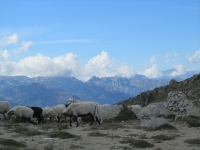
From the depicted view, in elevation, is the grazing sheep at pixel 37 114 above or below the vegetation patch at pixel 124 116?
above

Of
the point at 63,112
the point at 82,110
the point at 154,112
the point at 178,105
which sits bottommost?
the point at 154,112

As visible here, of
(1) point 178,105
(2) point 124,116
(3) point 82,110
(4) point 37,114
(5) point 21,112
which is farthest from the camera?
(1) point 178,105

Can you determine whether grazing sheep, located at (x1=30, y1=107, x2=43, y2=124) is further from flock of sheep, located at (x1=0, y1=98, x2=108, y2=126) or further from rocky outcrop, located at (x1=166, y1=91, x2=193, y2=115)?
rocky outcrop, located at (x1=166, y1=91, x2=193, y2=115)

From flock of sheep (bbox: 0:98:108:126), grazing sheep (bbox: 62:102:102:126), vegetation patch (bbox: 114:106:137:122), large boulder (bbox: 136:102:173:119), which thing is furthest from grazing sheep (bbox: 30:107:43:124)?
large boulder (bbox: 136:102:173:119)

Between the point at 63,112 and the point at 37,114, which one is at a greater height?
the point at 63,112

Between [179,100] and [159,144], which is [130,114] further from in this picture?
[159,144]

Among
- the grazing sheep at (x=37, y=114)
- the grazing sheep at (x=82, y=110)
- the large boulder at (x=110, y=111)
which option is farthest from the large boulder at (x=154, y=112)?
the grazing sheep at (x=37, y=114)

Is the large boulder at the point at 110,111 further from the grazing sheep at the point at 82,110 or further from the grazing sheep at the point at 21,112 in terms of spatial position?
the grazing sheep at the point at 21,112

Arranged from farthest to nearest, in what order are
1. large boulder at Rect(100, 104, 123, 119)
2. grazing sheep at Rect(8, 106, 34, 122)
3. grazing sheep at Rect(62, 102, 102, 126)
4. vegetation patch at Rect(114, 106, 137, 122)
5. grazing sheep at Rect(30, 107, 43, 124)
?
grazing sheep at Rect(30, 107, 43, 124), large boulder at Rect(100, 104, 123, 119), vegetation patch at Rect(114, 106, 137, 122), grazing sheep at Rect(8, 106, 34, 122), grazing sheep at Rect(62, 102, 102, 126)

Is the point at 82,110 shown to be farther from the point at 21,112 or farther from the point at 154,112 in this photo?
the point at 154,112

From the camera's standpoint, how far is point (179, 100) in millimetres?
40750

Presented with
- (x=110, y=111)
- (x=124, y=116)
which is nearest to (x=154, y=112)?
(x=124, y=116)

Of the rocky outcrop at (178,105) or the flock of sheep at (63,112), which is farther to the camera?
the rocky outcrop at (178,105)

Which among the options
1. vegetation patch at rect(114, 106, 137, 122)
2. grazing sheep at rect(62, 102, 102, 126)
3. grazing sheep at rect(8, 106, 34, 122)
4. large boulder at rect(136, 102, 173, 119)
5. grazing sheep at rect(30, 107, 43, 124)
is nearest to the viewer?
grazing sheep at rect(62, 102, 102, 126)
